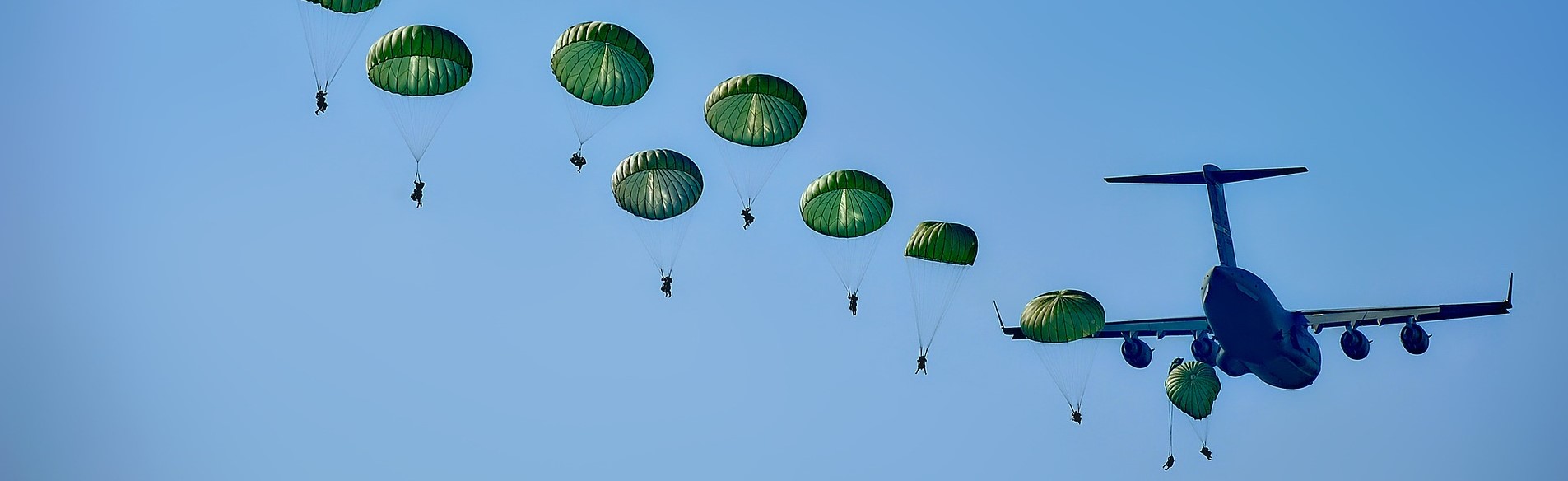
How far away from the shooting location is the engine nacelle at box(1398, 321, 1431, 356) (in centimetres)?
5419

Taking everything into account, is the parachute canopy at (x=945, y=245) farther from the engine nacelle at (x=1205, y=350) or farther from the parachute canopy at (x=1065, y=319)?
the engine nacelle at (x=1205, y=350)

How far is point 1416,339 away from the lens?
54.2 metres

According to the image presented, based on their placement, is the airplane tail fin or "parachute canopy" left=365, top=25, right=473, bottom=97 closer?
"parachute canopy" left=365, top=25, right=473, bottom=97

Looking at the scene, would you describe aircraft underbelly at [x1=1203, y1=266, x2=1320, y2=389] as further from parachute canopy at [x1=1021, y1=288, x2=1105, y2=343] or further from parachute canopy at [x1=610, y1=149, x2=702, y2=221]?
parachute canopy at [x1=610, y1=149, x2=702, y2=221]

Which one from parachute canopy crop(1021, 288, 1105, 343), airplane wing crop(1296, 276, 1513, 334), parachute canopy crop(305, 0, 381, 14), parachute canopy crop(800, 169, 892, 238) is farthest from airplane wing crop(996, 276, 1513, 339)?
parachute canopy crop(305, 0, 381, 14)

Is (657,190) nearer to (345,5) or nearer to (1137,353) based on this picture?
(345,5)

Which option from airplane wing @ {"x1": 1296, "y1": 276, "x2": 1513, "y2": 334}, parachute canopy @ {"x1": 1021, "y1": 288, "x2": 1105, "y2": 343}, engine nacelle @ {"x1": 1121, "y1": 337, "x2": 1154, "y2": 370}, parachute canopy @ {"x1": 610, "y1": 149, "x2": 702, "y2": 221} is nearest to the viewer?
parachute canopy @ {"x1": 610, "y1": 149, "x2": 702, "y2": 221}

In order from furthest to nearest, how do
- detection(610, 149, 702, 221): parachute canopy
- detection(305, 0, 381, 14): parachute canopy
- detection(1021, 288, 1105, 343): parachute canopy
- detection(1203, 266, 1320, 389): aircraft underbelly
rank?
detection(1203, 266, 1320, 389): aircraft underbelly
detection(1021, 288, 1105, 343): parachute canopy
detection(610, 149, 702, 221): parachute canopy
detection(305, 0, 381, 14): parachute canopy

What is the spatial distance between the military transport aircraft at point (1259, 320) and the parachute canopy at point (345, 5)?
27086 mm

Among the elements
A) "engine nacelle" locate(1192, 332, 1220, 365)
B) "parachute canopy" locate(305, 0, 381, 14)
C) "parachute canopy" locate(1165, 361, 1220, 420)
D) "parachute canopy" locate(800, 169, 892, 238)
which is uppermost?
"parachute canopy" locate(305, 0, 381, 14)

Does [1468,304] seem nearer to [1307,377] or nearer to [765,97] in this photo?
[1307,377]

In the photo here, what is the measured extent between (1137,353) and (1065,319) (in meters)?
15.5

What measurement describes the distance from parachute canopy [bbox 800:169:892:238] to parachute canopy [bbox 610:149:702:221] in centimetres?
337

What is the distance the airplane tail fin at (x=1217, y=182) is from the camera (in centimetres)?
5603
